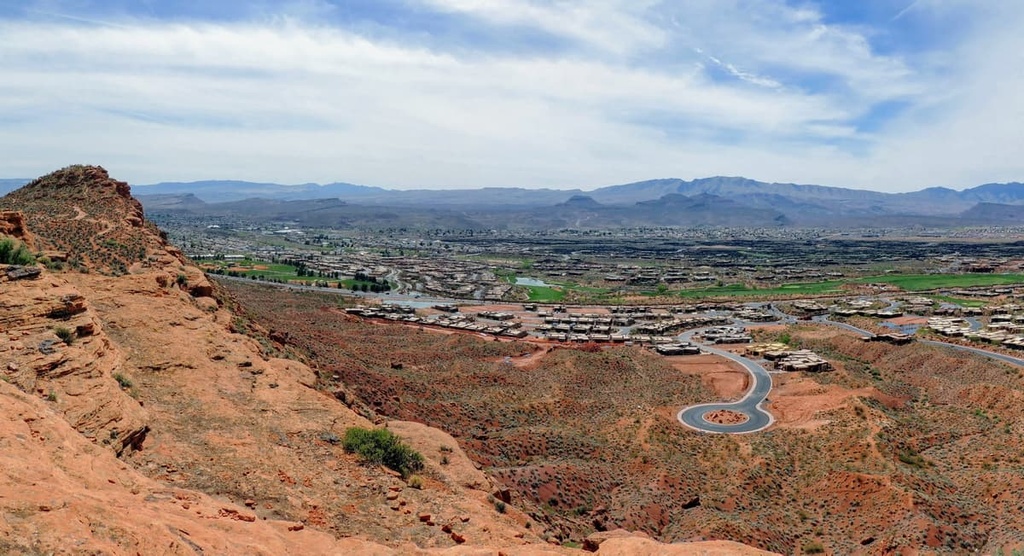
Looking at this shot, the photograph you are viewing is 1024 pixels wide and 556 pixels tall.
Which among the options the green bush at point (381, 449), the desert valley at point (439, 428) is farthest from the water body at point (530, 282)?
the green bush at point (381, 449)

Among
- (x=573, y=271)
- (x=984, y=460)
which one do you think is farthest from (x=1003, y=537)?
(x=573, y=271)

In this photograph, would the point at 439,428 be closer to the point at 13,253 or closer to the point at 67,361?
the point at 67,361

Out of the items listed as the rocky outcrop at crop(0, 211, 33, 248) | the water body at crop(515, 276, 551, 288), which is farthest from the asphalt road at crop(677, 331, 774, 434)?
the water body at crop(515, 276, 551, 288)

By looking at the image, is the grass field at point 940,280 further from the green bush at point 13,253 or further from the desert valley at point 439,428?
the green bush at point 13,253

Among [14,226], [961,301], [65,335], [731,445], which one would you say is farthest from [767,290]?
[65,335]

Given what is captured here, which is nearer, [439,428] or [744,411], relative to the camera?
[439,428]

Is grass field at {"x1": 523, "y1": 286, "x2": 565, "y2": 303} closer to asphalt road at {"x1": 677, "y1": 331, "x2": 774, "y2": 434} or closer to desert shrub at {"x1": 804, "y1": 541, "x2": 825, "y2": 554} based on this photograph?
asphalt road at {"x1": 677, "y1": 331, "x2": 774, "y2": 434}

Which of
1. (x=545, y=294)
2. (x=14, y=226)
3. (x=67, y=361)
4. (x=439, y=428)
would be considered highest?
(x=14, y=226)

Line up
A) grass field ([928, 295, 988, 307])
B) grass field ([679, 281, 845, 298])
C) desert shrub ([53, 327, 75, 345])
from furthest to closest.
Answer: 1. grass field ([679, 281, 845, 298])
2. grass field ([928, 295, 988, 307])
3. desert shrub ([53, 327, 75, 345])
